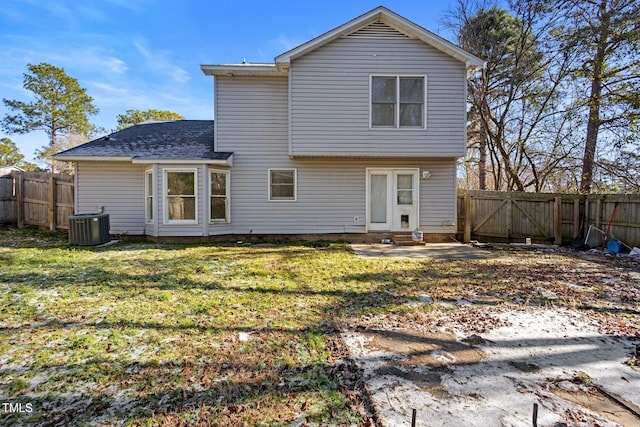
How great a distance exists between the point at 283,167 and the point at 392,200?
3.73m

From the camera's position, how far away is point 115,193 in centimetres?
995

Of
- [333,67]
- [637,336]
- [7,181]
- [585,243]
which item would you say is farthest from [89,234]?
[585,243]

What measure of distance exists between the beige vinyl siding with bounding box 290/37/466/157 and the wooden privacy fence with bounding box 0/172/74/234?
8305 mm

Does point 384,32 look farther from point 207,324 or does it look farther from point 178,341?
point 178,341

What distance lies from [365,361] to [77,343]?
9.44ft

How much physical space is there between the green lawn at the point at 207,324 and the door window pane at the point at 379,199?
10.8ft

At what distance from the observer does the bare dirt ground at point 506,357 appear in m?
2.22

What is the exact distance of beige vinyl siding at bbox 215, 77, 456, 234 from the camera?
10.0 metres

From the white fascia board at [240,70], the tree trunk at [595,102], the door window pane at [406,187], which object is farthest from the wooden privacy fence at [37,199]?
the tree trunk at [595,102]

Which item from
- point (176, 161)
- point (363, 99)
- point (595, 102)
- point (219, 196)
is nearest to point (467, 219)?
point (363, 99)

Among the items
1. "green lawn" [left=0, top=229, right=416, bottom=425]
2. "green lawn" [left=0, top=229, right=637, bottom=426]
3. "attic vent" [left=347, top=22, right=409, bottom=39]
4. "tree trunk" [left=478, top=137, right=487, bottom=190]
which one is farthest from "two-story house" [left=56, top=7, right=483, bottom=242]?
"tree trunk" [left=478, top=137, right=487, bottom=190]

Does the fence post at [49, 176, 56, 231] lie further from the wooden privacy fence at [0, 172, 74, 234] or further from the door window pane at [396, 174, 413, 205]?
the door window pane at [396, 174, 413, 205]

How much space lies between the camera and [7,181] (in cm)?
1158

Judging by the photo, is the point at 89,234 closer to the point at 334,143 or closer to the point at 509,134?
the point at 334,143
